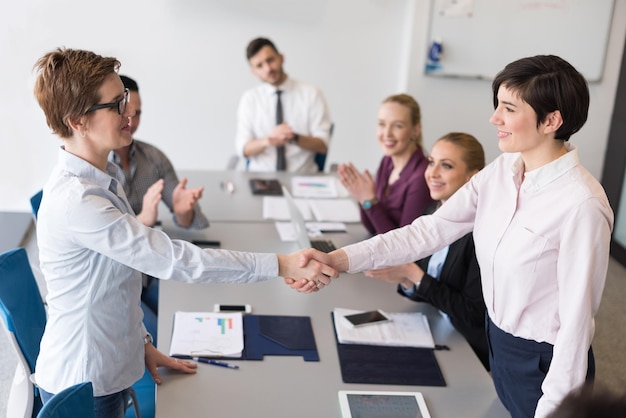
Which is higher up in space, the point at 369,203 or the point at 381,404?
the point at 369,203

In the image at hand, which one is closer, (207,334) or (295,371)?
(295,371)

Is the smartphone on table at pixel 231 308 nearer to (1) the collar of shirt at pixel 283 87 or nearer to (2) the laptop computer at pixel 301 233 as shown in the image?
(2) the laptop computer at pixel 301 233

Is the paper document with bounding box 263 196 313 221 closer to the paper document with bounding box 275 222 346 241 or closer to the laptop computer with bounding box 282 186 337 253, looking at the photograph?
the paper document with bounding box 275 222 346 241

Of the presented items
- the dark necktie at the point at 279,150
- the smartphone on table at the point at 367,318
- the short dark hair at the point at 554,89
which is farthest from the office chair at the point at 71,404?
the dark necktie at the point at 279,150

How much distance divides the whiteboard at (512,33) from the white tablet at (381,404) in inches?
158

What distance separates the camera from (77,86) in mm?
1667

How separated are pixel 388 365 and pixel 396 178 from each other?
150 cm

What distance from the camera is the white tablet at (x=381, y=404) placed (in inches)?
69.4

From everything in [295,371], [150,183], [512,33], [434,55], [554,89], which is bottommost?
[295,371]

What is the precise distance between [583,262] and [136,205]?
2.21m

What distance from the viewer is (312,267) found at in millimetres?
2086

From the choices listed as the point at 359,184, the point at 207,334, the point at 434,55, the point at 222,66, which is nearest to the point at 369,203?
the point at 359,184

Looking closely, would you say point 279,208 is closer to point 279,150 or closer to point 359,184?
point 359,184

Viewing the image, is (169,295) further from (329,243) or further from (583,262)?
(583,262)
